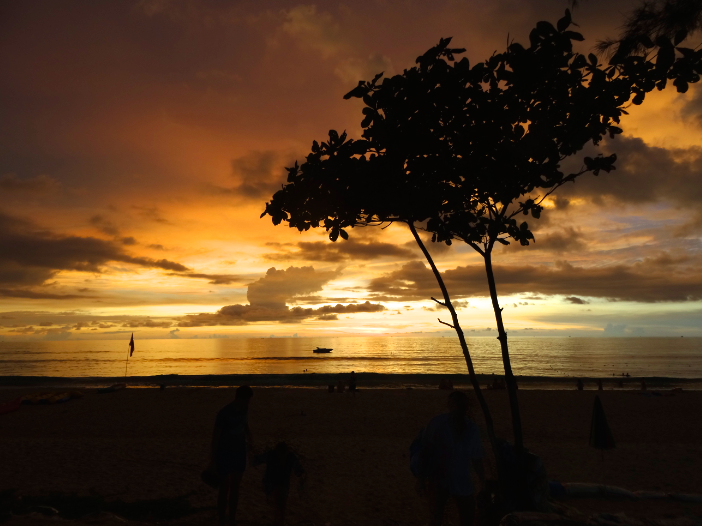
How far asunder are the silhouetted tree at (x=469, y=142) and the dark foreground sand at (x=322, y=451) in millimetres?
3868

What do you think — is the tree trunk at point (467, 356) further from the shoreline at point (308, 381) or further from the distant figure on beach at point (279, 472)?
the shoreline at point (308, 381)

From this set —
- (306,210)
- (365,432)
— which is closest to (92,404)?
(365,432)

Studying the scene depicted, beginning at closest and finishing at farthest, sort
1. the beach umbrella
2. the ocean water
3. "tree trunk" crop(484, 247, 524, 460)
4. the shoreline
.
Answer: "tree trunk" crop(484, 247, 524, 460) → the beach umbrella → the shoreline → the ocean water

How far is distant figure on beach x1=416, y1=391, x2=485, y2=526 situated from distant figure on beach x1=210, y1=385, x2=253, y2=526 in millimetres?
2532

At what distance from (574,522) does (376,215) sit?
15.5ft

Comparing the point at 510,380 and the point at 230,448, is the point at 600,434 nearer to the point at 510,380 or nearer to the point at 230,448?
the point at 510,380

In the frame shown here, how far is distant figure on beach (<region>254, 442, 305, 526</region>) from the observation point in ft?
21.7

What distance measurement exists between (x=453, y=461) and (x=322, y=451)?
8983 millimetres

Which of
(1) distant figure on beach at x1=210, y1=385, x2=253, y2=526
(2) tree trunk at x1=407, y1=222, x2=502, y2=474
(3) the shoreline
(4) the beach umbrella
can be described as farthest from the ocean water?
(1) distant figure on beach at x1=210, y1=385, x2=253, y2=526

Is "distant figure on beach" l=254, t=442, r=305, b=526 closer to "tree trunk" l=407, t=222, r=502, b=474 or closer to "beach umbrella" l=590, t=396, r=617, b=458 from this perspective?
"tree trunk" l=407, t=222, r=502, b=474

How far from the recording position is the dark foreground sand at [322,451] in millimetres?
8367

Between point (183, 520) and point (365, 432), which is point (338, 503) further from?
point (365, 432)

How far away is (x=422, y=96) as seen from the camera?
239 inches

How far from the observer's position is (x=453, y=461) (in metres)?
5.01
